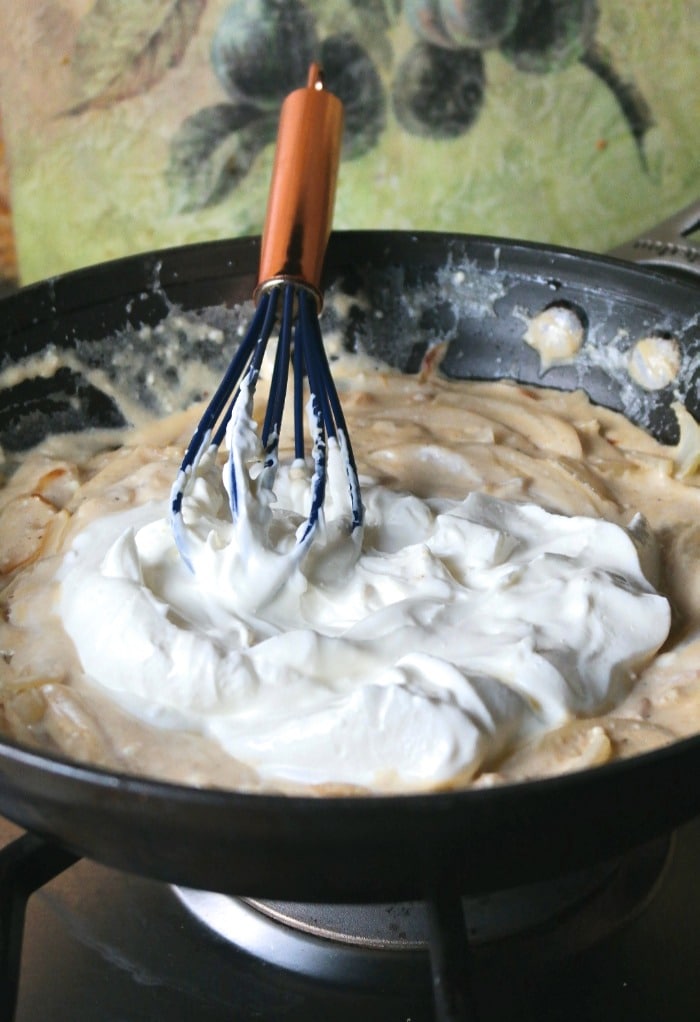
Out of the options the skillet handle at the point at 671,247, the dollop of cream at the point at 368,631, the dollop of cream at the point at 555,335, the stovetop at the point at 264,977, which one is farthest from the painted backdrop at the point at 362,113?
the stovetop at the point at 264,977

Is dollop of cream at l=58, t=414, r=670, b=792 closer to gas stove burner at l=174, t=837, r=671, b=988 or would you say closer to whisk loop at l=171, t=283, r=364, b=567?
whisk loop at l=171, t=283, r=364, b=567

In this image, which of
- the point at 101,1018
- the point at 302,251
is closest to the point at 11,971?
the point at 101,1018

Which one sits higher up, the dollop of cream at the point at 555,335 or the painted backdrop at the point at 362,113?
the painted backdrop at the point at 362,113

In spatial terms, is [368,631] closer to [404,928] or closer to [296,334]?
[404,928]

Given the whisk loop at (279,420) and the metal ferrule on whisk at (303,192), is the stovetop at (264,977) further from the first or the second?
the metal ferrule on whisk at (303,192)

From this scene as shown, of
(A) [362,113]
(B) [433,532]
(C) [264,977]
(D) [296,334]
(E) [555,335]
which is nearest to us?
(C) [264,977]

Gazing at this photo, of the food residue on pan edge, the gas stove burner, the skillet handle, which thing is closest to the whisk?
the food residue on pan edge

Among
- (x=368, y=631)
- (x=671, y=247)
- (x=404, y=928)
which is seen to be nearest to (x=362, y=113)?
(x=671, y=247)
